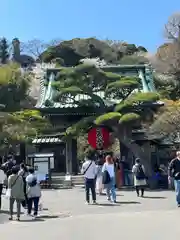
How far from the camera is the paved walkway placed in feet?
30.0

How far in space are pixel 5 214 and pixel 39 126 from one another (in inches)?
460

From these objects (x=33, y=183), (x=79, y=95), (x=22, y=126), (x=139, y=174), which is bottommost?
(x=33, y=183)

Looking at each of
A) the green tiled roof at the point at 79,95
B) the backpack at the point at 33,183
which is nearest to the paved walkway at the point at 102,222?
the backpack at the point at 33,183

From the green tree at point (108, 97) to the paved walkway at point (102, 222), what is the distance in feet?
22.5

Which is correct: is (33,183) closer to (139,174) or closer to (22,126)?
(139,174)

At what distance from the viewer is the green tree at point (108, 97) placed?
22.1 m

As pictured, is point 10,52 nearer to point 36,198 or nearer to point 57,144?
point 57,144

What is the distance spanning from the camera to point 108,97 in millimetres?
24000

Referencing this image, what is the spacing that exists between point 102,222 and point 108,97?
45.1ft

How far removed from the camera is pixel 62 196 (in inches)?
740

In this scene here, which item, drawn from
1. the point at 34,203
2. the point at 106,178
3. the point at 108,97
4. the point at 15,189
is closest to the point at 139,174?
the point at 106,178

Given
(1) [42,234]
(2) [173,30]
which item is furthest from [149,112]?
(2) [173,30]

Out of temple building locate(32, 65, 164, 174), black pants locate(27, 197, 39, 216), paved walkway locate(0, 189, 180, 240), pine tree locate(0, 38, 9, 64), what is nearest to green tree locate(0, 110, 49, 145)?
temple building locate(32, 65, 164, 174)

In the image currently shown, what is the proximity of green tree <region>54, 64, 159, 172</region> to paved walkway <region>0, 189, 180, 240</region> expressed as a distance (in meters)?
6.85
